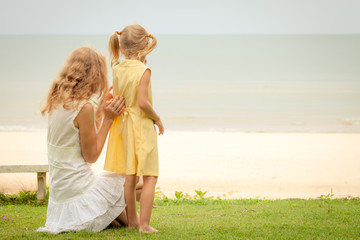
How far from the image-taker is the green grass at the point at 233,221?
366 cm

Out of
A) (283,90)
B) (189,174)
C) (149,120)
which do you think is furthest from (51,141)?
(283,90)

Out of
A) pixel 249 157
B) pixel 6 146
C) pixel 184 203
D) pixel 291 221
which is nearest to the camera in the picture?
pixel 291 221

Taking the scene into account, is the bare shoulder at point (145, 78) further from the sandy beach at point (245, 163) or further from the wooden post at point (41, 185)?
the sandy beach at point (245, 163)

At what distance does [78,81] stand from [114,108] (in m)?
0.33

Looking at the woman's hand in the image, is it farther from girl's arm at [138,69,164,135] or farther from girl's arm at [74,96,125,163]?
girl's arm at [138,69,164,135]

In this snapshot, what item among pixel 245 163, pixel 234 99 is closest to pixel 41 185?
pixel 245 163

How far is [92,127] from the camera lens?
3.67 m

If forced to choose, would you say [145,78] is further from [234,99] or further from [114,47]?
[234,99]

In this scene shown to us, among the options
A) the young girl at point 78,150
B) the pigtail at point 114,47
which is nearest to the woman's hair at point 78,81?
the young girl at point 78,150

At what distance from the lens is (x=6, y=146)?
476 inches

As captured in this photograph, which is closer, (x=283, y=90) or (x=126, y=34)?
(x=126, y=34)

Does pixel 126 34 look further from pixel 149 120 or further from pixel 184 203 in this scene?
pixel 184 203

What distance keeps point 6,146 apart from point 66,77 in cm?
901

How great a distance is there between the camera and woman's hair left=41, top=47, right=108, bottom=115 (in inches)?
145
